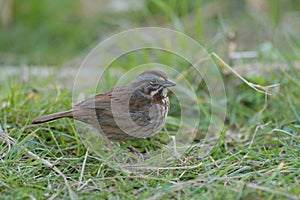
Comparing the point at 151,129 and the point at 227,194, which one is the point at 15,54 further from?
the point at 227,194

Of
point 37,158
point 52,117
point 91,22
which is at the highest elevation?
point 91,22

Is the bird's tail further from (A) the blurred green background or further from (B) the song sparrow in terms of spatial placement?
(A) the blurred green background

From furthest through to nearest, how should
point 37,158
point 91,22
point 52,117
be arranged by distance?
point 91,22, point 52,117, point 37,158

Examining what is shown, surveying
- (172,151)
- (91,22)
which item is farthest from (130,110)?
(91,22)

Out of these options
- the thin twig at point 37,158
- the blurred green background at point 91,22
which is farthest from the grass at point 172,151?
the blurred green background at point 91,22

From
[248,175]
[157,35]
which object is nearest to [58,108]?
[248,175]

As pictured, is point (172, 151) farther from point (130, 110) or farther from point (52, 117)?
point (52, 117)

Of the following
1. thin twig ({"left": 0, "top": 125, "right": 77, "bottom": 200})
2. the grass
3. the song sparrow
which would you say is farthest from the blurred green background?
thin twig ({"left": 0, "top": 125, "right": 77, "bottom": 200})
